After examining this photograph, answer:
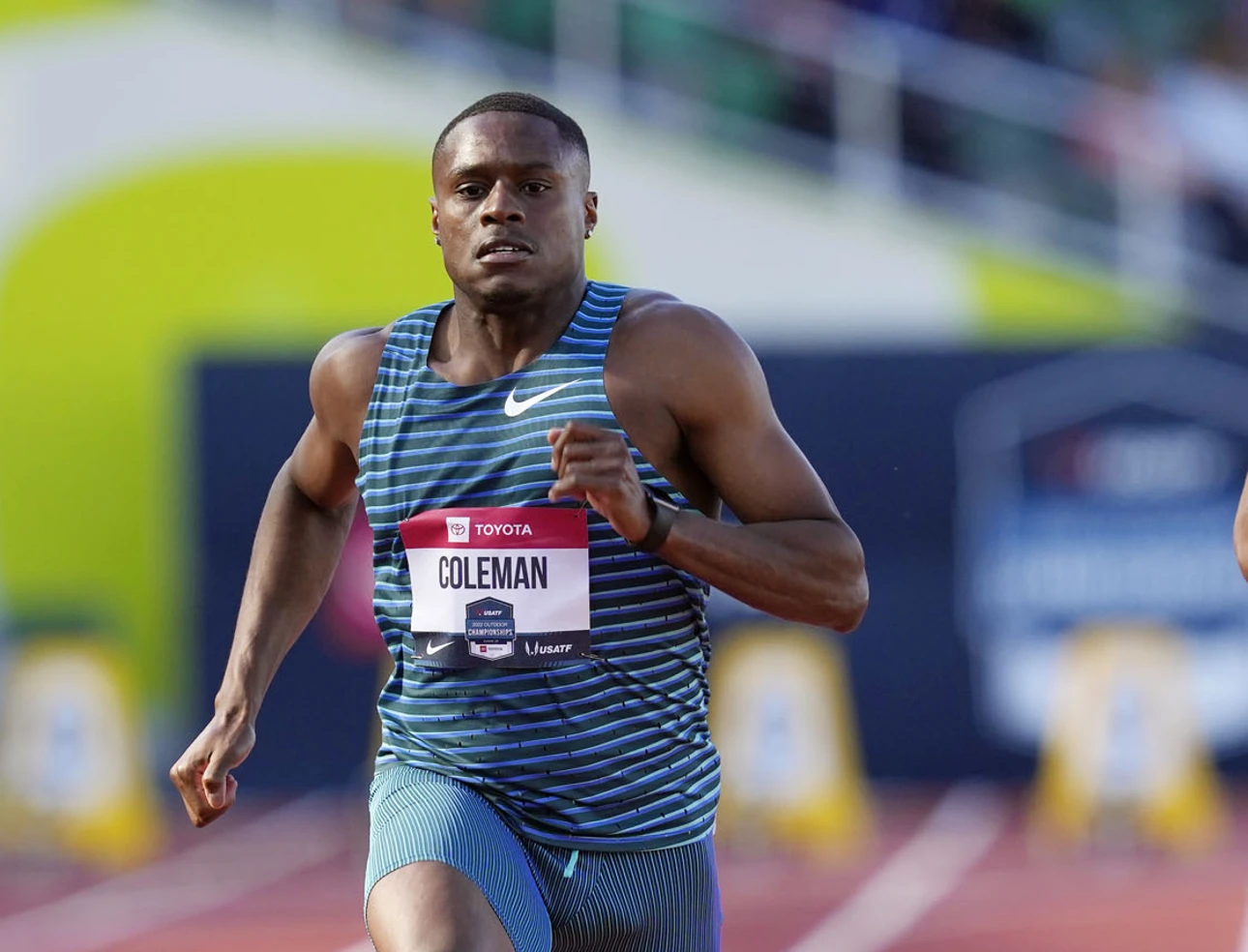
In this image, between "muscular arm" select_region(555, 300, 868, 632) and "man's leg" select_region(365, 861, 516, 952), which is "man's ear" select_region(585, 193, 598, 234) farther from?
"man's leg" select_region(365, 861, 516, 952)

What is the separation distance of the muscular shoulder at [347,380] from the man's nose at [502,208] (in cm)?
34

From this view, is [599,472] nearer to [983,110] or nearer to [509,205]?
[509,205]

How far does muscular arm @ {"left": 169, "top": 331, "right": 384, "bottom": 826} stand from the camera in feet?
10.6

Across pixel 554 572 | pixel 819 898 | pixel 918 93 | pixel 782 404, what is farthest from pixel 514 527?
pixel 918 93

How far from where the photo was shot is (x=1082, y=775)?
8414mm

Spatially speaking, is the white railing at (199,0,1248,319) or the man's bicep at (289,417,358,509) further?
the white railing at (199,0,1248,319)

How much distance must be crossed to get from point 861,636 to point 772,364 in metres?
1.28

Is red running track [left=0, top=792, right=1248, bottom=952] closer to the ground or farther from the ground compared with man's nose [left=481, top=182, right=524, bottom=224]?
closer to the ground

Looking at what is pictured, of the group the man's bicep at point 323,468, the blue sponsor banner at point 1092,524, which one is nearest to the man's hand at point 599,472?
the man's bicep at point 323,468

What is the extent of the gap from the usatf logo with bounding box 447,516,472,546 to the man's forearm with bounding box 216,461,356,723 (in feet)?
1.64

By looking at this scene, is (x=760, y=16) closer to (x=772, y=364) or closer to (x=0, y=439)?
(x=772, y=364)

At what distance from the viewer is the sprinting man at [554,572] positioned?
305 cm

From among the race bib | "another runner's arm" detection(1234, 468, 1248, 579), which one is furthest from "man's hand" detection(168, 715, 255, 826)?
"another runner's arm" detection(1234, 468, 1248, 579)

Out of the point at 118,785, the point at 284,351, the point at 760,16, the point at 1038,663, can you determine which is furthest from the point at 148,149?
the point at 1038,663
